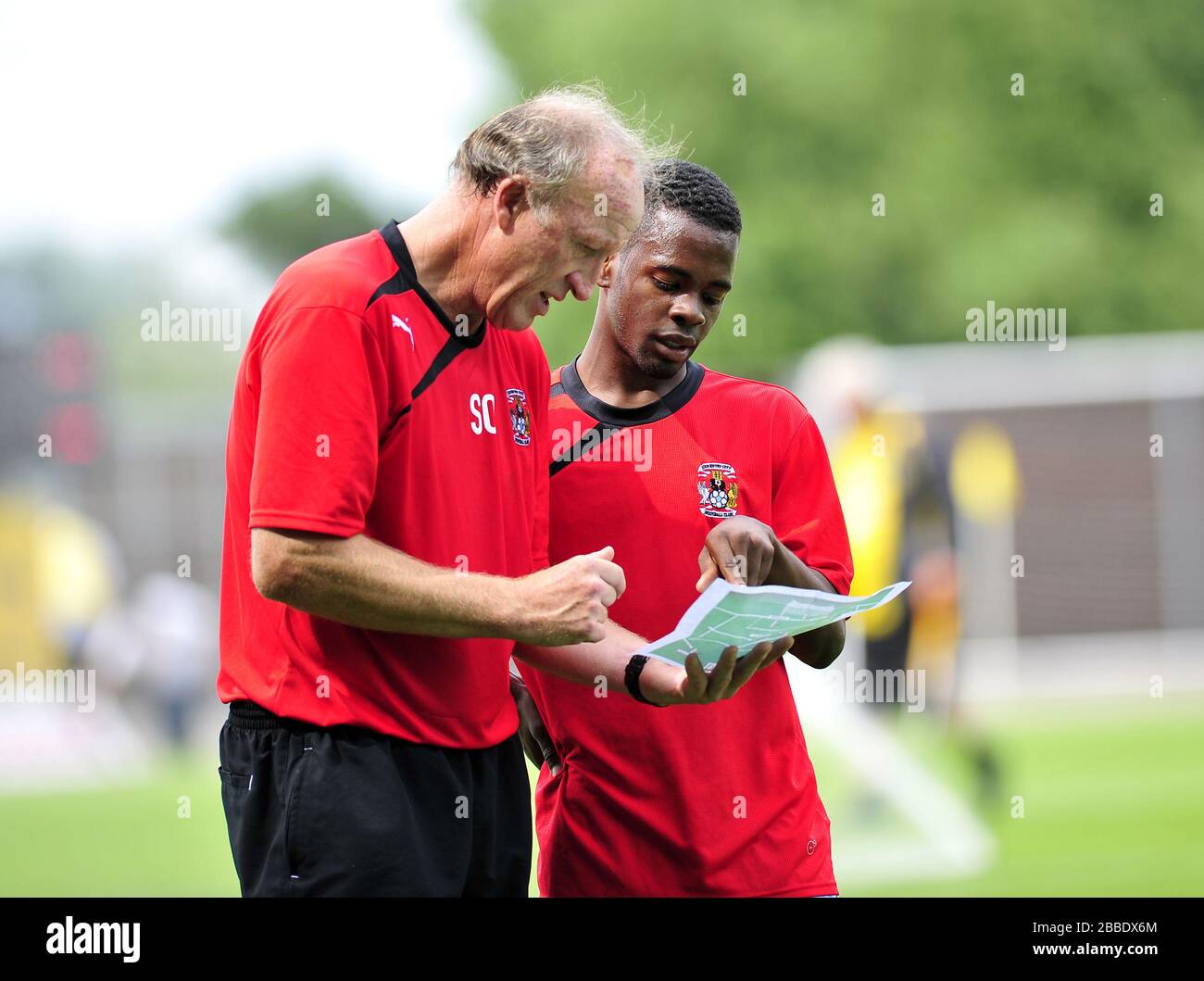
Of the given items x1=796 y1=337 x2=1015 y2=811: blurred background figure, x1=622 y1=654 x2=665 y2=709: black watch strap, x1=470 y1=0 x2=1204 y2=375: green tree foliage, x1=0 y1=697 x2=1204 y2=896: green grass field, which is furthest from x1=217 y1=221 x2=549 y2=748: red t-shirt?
x1=470 y1=0 x2=1204 y2=375: green tree foliage

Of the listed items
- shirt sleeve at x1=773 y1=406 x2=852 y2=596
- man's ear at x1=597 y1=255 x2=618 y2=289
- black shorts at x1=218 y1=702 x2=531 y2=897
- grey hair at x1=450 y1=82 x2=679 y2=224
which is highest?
grey hair at x1=450 y1=82 x2=679 y2=224

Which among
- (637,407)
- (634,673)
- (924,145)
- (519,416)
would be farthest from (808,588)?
(924,145)

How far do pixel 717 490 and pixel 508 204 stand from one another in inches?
33.3

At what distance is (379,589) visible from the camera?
2537mm

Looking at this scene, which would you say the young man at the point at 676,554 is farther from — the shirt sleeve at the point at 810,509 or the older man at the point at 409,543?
the older man at the point at 409,543

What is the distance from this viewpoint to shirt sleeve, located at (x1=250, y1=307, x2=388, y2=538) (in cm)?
250

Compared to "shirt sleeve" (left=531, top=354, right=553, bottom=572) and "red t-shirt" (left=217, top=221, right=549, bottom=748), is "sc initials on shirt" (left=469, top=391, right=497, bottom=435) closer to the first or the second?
"red t-shirt" (left=217, top=221, right=549, bottom=748)

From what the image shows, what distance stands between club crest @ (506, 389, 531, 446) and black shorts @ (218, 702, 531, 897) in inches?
25.1

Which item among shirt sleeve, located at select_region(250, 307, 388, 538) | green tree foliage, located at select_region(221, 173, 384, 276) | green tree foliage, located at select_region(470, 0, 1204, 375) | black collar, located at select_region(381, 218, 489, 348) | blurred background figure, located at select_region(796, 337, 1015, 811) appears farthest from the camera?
green tree foliage, located at select_region(221, 173, 384, 276)

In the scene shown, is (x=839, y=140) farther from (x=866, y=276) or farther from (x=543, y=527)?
(x=543, y=527)

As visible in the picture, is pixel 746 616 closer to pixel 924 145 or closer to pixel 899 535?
pixel 899 535

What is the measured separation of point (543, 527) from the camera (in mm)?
3133

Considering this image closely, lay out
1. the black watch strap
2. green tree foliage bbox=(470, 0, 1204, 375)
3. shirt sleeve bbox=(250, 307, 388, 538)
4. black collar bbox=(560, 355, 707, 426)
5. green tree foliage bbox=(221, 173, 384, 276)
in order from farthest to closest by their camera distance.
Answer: green tree foliage bbox=(221, 173, 384, 276)
green tree foliage bbox=(470, 0, 1204, 375)
black collar bbox=(560, 355, 707, 426)
the black watch strap
shirt sleeve bbox=(250, 307, 388, 538)
